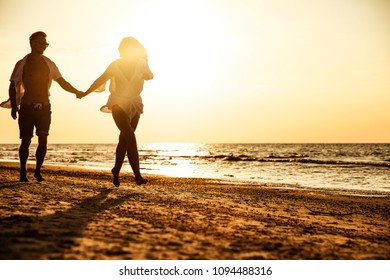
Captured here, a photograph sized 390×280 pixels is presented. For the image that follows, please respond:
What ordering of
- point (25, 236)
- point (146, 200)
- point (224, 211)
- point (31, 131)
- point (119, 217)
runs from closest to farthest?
point (25, 236) < point (119, 217) < point (224, 211) < point (146, 200) < point (31, 131)

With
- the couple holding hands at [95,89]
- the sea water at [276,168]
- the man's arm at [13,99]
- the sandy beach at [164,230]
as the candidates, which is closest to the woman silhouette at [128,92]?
the couple holding hands at [95,89]

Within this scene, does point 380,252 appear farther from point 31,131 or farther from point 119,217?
point 31,131

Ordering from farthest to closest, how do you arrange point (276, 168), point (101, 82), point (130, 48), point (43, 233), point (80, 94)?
point (276, 168), point (80, 94), point (101, 82), point (130, 48), point (43, 233)

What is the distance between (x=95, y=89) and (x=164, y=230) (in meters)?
4.04

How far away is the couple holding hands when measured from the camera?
6875 millimetres

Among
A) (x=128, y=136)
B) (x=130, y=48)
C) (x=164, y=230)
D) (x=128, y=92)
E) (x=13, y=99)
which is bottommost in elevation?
(x=164, y=230)

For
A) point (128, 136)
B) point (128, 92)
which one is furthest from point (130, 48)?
point (128, 136)

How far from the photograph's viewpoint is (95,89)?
7281 millimetres

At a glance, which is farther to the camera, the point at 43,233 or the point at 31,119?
the point at 31,119

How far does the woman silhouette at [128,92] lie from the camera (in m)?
6.85

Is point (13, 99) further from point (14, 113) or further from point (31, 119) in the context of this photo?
point (31, 119)

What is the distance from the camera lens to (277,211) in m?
6.46
